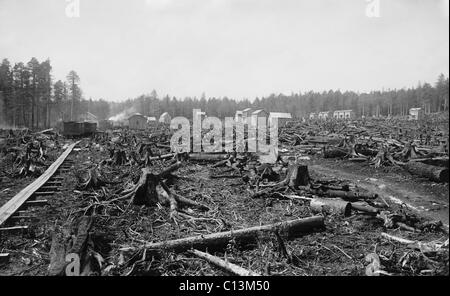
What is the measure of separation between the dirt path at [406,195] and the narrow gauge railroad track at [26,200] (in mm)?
9026

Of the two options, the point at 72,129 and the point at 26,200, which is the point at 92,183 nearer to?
the point at 26,200

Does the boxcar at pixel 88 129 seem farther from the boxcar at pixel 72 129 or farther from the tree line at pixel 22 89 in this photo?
the tree line at pixel 22 89

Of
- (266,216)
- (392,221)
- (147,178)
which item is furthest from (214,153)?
(392,221)

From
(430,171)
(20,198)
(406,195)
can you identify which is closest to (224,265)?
(406,195)

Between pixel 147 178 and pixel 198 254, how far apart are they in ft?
12.8

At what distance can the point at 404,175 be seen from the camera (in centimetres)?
1131

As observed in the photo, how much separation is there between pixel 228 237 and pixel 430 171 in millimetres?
8094

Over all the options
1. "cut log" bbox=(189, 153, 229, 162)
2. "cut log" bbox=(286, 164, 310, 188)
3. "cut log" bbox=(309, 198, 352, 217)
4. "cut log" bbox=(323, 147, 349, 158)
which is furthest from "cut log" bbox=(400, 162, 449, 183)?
"cut log" bbox=(189, 153, 229, 162)

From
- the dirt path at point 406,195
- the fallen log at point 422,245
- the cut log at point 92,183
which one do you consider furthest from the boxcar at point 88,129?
the fallen log at point 422,245

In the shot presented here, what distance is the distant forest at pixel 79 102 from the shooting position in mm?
50469

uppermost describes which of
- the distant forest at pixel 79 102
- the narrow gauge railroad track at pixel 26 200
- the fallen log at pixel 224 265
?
the distant forest at pixel 79 102

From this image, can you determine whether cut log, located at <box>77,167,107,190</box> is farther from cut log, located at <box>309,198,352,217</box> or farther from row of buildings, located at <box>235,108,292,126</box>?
row of buildings, located at <box>235,108,292,126</box>

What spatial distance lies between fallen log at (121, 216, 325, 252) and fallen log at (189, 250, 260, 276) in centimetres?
23
